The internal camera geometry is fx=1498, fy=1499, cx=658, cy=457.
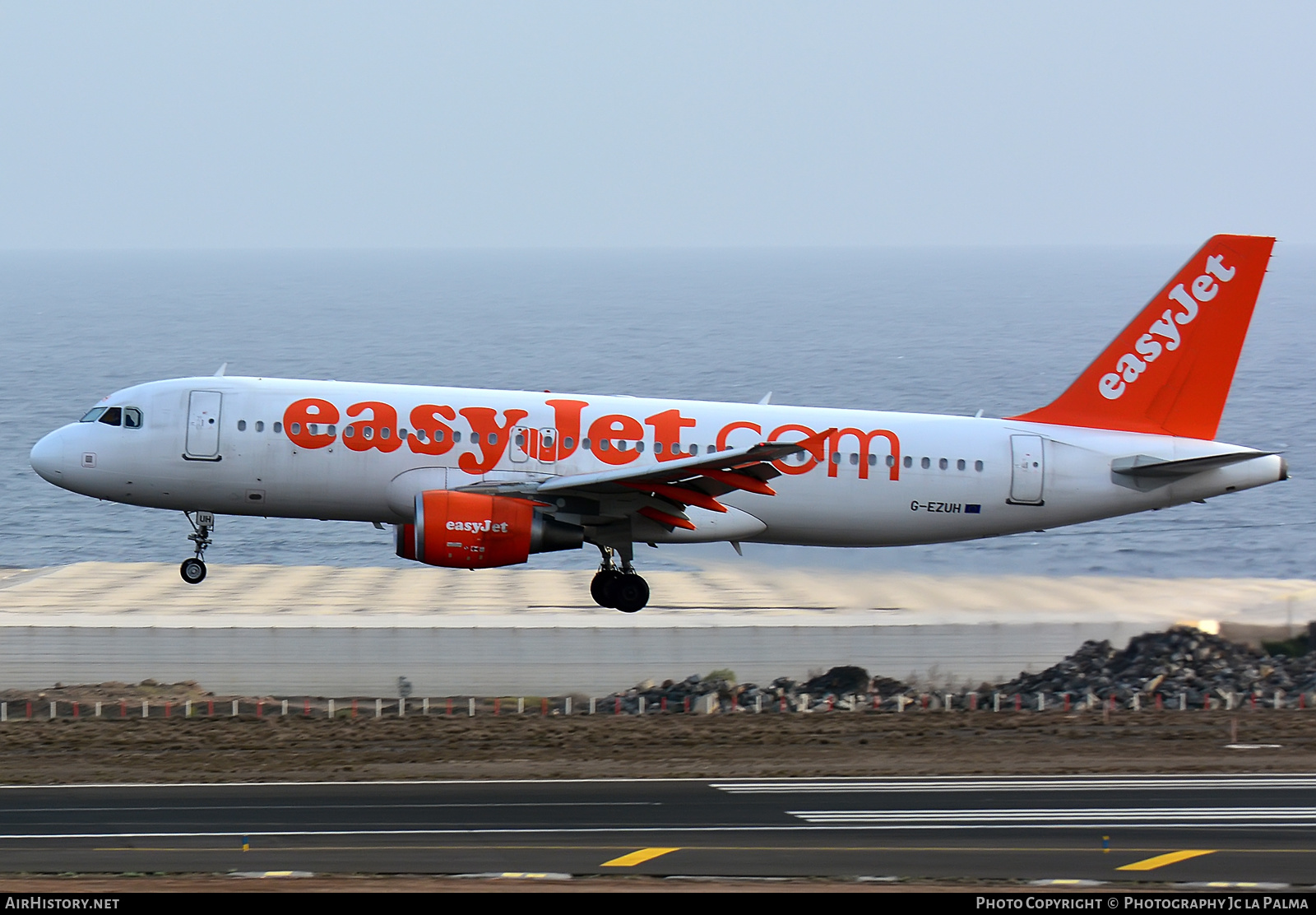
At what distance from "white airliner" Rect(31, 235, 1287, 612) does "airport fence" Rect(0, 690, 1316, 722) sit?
736 cm

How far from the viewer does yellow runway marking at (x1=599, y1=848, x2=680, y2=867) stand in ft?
80.5

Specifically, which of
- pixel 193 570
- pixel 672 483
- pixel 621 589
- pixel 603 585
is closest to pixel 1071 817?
pixel 672 483

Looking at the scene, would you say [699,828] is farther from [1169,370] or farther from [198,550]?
[1169,370]

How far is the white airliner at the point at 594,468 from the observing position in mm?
34094

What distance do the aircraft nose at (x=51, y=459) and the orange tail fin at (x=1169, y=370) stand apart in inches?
919

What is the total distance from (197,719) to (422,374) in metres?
103

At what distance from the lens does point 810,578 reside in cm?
5031

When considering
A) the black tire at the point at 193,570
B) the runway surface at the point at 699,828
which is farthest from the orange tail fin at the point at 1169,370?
the black tire at the point at 193,570

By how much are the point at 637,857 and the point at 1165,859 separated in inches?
348

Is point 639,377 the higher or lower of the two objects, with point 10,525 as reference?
higher

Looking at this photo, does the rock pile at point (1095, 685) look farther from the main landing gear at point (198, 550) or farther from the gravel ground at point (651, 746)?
the main landing gear at point (198, 550)

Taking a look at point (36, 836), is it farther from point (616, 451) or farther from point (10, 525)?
point (10, 525)
